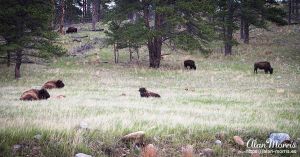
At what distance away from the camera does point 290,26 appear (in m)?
59.7

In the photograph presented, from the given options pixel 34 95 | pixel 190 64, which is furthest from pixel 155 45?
pixel 34 95

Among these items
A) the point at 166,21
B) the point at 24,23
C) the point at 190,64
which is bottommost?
the point at 190,64

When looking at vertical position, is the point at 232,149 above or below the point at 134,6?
below

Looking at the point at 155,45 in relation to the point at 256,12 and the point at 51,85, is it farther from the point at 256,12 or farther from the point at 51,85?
the point at 256,12

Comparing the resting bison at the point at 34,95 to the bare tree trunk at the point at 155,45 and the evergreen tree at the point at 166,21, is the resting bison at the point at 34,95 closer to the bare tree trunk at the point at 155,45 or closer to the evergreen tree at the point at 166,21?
the evergreen tree at the point at 166,21

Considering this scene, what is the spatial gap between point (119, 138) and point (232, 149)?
7.28ft

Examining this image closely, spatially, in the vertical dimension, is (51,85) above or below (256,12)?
below

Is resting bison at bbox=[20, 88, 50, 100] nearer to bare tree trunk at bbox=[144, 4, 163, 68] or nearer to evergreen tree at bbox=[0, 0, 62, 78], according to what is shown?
evergreen tree at bbox=[0, 0, 62, 78]

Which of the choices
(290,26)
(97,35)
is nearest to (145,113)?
(97,35)

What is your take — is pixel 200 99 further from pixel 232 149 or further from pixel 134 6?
pixel 134 6

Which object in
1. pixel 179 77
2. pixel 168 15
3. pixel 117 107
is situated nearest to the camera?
pixel 117 107

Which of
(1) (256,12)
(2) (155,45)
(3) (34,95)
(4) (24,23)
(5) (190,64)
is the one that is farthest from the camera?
(1) (256,12)

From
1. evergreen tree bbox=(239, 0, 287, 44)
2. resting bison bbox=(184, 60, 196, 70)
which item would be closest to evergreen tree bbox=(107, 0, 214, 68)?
resting bison bbox=(184, 60, 196, 70)

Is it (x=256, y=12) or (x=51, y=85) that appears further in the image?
(x=256, y=12)
